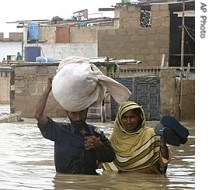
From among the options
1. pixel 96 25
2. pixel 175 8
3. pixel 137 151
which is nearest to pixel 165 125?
pixel 137 151

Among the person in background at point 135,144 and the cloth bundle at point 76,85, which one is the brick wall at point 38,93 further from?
the cloth bundle at point 76,85

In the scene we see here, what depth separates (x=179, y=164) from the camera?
778cm

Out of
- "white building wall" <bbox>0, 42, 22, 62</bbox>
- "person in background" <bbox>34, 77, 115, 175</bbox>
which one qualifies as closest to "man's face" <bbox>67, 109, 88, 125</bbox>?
"person in background" <bbox>34, 77, 115, 175</bbox>

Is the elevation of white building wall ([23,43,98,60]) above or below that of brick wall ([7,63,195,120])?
above

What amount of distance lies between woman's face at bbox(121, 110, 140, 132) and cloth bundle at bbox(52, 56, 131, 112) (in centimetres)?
40

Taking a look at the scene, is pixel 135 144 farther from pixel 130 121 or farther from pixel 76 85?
pixel 76 85

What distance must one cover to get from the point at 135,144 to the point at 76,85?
918mm

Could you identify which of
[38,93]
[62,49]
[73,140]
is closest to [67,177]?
[73,140]

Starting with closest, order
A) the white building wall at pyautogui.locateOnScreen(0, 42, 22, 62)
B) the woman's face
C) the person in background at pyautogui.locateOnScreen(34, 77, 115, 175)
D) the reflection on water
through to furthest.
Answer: the person in background at pyautogui.locateOnScreen(34, 77, 115, 175), the reflection on water, the woman's face, the white building wall at pyautogui.locateOnScreen(0, 42, 22, 62)

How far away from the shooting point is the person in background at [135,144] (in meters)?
5.12

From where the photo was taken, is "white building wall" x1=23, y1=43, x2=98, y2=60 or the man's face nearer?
the man's face

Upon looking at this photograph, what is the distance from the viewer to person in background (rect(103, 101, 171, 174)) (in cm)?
512

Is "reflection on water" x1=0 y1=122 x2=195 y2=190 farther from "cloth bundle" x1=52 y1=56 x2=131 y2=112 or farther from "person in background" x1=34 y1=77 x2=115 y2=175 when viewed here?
"cloth bundle" x1=52 y1=56 x2=131 y2=112

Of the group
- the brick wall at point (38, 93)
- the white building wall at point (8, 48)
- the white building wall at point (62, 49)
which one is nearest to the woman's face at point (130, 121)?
the brick wall at point (38, 93)
